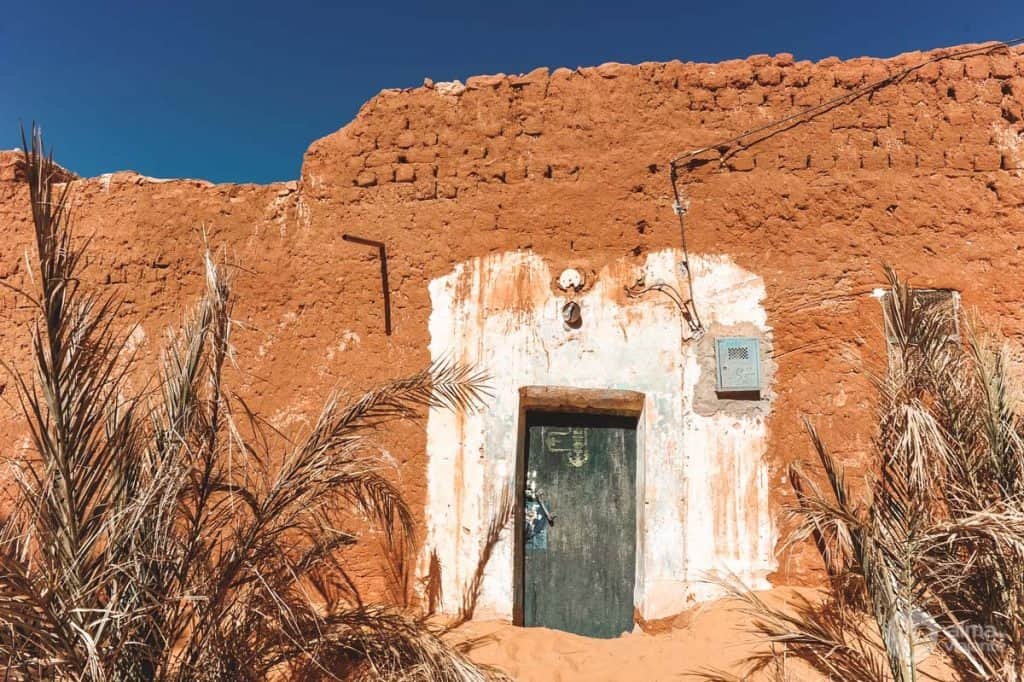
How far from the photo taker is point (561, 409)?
17.0 feet

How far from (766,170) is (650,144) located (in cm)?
84

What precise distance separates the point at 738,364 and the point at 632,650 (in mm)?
1984

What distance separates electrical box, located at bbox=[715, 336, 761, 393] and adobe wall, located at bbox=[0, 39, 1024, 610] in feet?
0.52

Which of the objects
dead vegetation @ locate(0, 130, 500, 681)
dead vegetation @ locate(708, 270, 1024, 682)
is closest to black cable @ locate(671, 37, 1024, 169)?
dead vegetation @ locate(708, 270, 1024, 682)

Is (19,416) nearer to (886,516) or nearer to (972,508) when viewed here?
(886,516)

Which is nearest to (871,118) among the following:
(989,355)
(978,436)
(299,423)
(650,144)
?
(650,144)

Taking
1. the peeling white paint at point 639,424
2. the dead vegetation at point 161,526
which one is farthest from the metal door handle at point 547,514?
the dead vegetation at point 161,526

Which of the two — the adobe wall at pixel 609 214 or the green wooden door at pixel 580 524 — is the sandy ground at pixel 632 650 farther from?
the adobe wall at pixel 609 214

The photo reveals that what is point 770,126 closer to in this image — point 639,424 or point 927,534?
point 639,424

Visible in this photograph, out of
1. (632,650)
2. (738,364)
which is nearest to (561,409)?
(738,364)

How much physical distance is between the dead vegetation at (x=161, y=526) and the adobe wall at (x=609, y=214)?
1.20 metres

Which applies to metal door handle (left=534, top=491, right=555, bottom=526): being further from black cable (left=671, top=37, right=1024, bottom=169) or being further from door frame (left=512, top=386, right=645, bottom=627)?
black cable (left=671, top=37, right=1024, bottom=169)

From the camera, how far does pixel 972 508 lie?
12.5 feet

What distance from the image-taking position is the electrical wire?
505 cm
